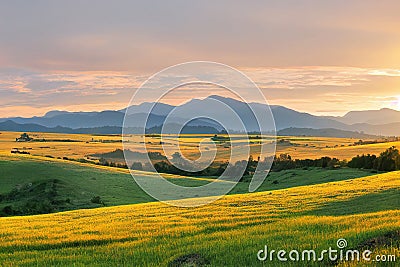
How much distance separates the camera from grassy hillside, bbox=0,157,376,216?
58.9 meters

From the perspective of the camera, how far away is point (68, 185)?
230 ft

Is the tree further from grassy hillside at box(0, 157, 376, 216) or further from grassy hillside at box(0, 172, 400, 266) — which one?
grassy hillside at box(0, 172, 400, 266)

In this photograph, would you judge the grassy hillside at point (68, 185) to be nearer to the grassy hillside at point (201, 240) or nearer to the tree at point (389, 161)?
the tree at point (389, 161)

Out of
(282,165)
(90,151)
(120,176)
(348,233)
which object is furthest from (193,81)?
(90,151)

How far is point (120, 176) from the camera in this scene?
9806 cm

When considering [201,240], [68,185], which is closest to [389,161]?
[68,185]

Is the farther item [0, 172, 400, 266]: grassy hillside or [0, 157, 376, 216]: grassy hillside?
[0, 157, 376, 216]: grassy hillside

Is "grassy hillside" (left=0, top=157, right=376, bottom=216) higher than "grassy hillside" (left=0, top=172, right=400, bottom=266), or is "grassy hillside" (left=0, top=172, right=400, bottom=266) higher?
"grassy hillside" (left=0, top=172, right=400, bottom=266)

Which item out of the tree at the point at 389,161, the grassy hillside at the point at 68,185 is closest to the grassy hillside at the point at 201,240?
the grassy hillside at the point at 68,185

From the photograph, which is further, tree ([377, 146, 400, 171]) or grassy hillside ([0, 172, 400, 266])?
tree ([377, 146, 400, 171])

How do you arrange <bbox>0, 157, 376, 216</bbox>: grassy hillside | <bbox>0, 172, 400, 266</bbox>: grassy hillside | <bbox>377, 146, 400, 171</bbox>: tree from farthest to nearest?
<bbox>377, 146, 400, 171</bbox>: tree → <bbox>0, 157, 376, 216</bbox>: grassy hillside → <bbox>0, 172, 400, 266</bbox>: grassy hillside

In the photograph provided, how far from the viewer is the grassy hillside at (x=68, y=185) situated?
5894cm

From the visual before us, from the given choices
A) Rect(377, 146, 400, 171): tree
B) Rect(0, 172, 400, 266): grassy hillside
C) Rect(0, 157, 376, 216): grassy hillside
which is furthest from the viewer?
Rect(377, 146, 400, 171): tree

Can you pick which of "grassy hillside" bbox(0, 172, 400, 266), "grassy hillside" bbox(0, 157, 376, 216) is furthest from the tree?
"grassy hillside" bbox(0, 172, 400, 266)
